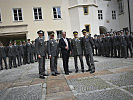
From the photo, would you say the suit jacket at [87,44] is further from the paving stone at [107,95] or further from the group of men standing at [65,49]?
the paving stone at [107,95]

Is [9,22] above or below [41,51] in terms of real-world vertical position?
above

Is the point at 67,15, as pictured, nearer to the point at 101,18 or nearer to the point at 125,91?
the point at 101,18

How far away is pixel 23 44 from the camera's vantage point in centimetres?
1218

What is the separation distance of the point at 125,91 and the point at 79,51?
3313 mm

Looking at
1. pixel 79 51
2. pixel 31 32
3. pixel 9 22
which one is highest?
pixel 9 22

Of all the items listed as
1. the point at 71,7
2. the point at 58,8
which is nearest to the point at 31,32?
the point at 58,8

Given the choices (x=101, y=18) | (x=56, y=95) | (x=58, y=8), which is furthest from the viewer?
(x=101, y=18)

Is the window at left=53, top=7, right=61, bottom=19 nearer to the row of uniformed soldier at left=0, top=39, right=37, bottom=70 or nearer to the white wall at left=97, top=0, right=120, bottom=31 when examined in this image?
the white wall at left=97, top=0, right=120, bottom=31

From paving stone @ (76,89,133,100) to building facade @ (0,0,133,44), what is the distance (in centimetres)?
1732

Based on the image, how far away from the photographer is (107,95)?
3.58 m

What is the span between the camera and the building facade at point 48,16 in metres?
19.1

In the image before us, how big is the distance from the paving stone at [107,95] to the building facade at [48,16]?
1732 cm

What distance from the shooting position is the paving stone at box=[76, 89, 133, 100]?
338cm

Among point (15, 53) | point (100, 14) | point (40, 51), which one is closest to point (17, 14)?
point (15, 53)
